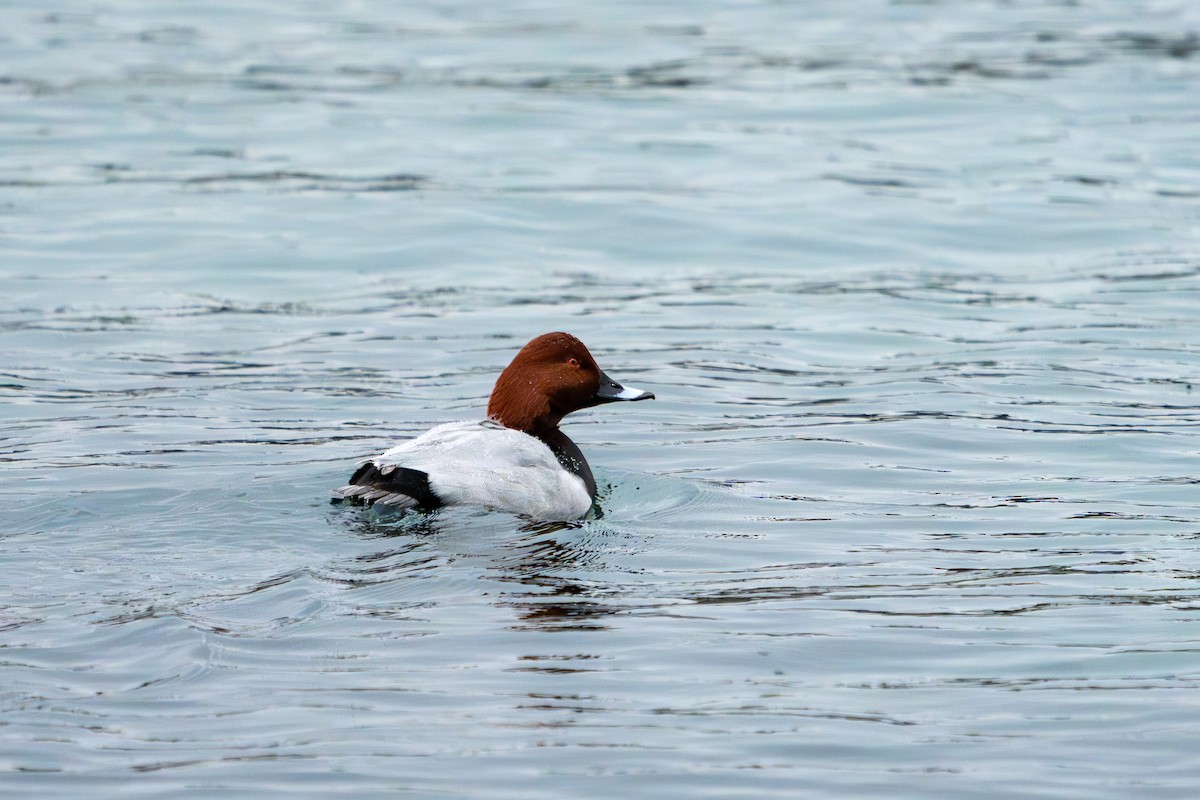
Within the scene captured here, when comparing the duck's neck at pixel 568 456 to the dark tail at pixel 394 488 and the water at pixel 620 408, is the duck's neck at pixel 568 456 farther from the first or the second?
the dark tail at pixel 394 488

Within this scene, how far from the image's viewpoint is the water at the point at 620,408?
6.23 meters

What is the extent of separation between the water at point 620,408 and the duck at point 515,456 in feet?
0.61

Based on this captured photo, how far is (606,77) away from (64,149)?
23.5 ft

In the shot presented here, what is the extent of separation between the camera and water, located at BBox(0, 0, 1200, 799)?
623cm

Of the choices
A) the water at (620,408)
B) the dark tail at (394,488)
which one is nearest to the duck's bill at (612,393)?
the water at (620,408)

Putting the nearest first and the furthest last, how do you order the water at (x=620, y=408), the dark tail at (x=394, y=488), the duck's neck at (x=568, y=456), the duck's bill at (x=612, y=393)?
the water at (x=620, y=408) → the dark tail at (x=394, y=488) → the duck's neck at (x=568, y=456) → the duck's bill at (x=612, y=393)

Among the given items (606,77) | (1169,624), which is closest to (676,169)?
(606,77)

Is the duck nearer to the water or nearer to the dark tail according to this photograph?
the dark tail

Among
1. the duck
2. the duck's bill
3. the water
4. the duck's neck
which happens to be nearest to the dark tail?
the duck

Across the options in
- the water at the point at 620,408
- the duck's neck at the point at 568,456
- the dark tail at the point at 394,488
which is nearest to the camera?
the water at the point at 620,408

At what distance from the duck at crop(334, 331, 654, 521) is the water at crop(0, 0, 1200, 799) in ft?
0.61

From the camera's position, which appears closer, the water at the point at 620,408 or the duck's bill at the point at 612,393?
the water at the point at 620,408

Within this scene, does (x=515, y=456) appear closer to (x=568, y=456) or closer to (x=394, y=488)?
(x=568, y=456)

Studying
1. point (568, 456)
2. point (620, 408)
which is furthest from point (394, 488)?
point (620, 408)
